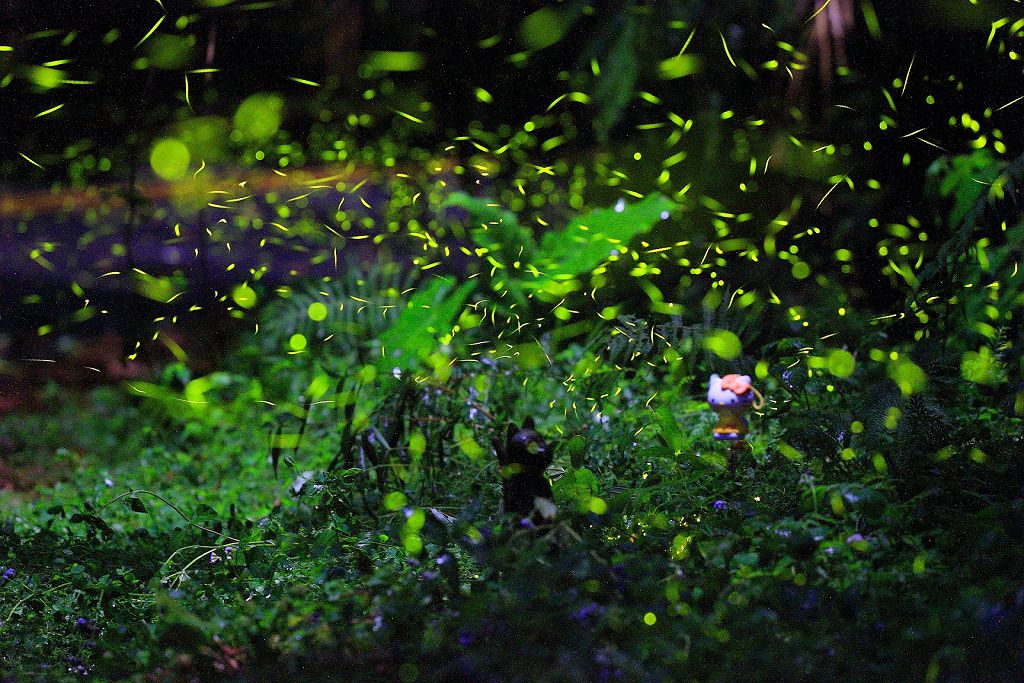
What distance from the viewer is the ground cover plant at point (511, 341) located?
170 cm

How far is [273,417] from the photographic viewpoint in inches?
165

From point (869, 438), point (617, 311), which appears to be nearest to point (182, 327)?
point (617, 311)

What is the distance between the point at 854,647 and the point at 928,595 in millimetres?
253

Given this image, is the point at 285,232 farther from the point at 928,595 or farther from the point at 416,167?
the point at 928,595

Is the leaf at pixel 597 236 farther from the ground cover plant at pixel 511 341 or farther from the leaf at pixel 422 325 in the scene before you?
the leaf at pixel 422 325

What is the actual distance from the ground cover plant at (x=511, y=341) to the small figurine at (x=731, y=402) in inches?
3.1

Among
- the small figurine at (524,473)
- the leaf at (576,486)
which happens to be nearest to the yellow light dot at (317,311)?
the leaf at (576,486)

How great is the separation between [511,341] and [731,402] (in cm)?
123

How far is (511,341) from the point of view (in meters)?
3.91

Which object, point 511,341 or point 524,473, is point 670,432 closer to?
point 524,473

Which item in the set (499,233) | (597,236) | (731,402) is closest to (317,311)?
(499,233)

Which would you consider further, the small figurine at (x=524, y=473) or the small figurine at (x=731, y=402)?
the small figurine at (x=731, y=402)

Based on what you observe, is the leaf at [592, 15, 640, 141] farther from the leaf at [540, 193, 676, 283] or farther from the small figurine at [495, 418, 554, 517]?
the small figurine at [495, 418, 554, 517]

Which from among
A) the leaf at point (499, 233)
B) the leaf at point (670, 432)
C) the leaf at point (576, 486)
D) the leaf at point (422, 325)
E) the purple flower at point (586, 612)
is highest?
the purple flower at point (586, 612)
